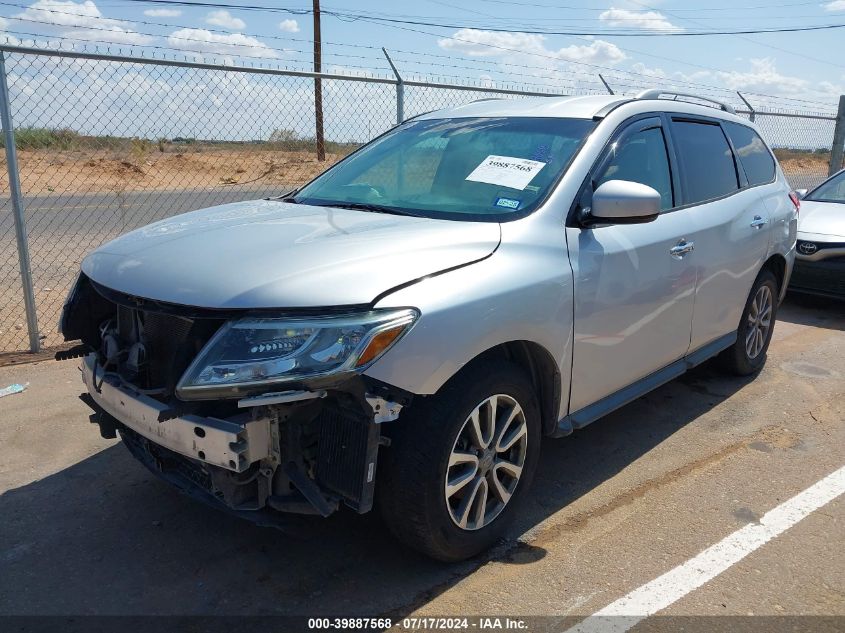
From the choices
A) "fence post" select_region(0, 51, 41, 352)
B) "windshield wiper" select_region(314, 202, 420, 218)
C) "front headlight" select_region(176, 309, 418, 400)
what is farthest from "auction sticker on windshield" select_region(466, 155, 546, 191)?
"fence post" select_region(0, 51, 41, 352)

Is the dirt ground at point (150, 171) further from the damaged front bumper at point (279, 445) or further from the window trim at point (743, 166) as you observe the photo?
the damaged front bumper at point (279, 445)

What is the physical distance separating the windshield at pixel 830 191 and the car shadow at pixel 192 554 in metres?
6.08

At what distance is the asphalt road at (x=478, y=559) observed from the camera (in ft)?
9.22

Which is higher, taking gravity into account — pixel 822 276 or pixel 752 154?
pixel 752 154

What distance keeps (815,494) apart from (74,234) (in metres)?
10.9

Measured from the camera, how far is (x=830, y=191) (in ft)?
28.0

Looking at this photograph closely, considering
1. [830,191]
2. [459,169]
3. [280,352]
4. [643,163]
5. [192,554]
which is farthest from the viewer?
[830,191]

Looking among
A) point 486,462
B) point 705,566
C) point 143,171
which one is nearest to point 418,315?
point 486,462

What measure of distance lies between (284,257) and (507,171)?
1310mm

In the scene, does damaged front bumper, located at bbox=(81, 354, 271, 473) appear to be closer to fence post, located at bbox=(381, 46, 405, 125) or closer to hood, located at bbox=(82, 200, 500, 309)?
hood, located at bbox=(82, 200, 500, 309)

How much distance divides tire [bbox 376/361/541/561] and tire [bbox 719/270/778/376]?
2567mm

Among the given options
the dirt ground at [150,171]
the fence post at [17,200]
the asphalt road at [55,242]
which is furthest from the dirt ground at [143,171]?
the fence post at [17,200]

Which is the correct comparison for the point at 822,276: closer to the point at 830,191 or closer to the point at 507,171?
Answer: the point at 830,191

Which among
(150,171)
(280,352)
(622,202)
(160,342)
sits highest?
(622,202)
